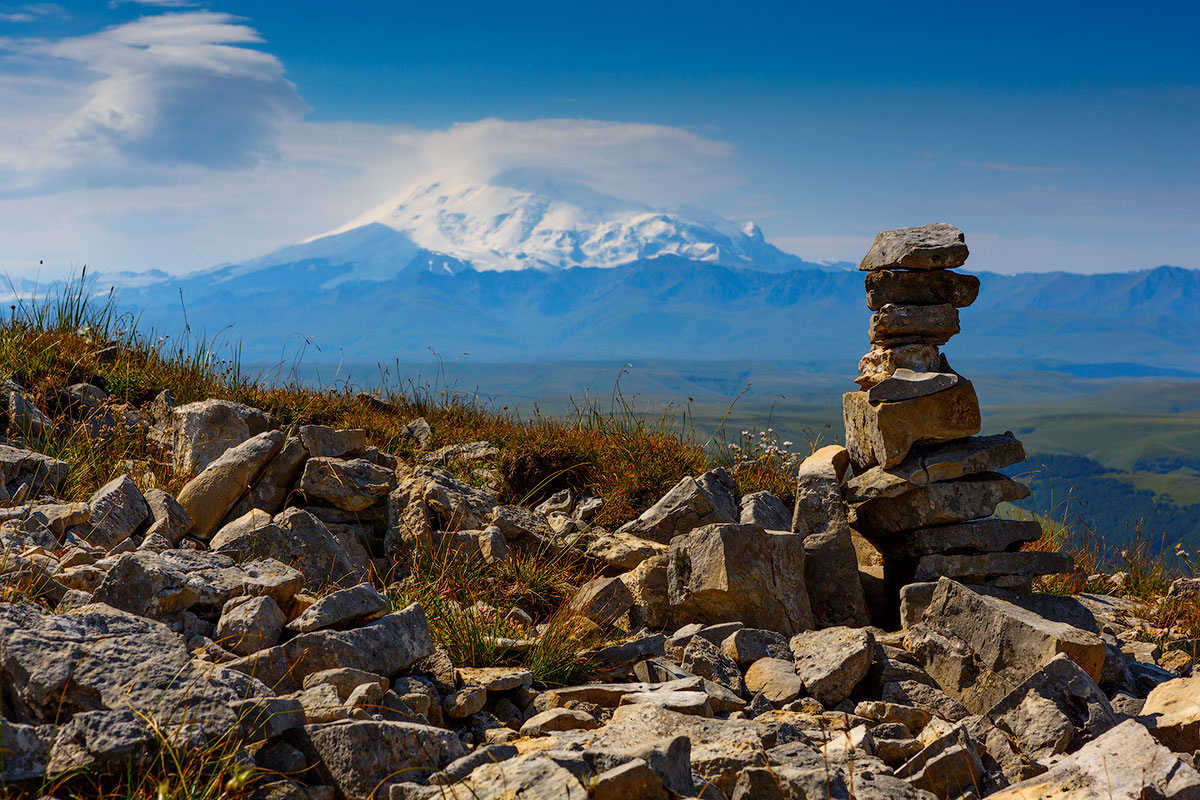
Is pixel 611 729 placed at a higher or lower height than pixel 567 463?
lower

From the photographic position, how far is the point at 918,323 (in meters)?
9.75

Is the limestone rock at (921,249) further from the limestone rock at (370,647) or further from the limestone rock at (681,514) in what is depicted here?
the limestone rock at (370,647)

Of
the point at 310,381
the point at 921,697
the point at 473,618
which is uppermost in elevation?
the point at 310,381

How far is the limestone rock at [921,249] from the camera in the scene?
373 inches

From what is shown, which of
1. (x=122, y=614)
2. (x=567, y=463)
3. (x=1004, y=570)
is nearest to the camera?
(x=122, y=614)

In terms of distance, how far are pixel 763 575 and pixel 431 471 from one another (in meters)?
4.01

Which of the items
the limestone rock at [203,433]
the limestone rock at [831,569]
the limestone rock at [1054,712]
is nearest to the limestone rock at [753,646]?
the limestone rock at [831,569]

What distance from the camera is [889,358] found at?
9.96 meters

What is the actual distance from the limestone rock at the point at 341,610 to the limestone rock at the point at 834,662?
11.6ft

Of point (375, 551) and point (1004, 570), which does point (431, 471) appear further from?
point (1004, 570)

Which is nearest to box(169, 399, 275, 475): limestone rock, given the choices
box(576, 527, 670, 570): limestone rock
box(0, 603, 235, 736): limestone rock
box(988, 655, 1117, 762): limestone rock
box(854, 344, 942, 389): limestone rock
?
box(576, 527, 670, 570): limestone rock

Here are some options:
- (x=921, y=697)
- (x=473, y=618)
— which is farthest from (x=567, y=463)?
(x=921, y=697)

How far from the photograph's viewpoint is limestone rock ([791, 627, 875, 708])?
697 centimetres

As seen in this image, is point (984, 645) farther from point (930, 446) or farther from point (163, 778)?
point (163, 778)
